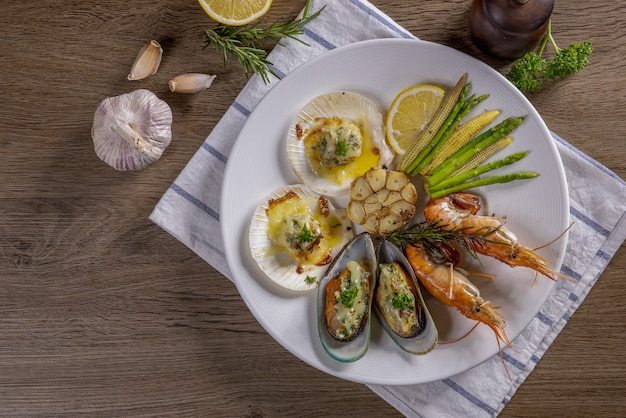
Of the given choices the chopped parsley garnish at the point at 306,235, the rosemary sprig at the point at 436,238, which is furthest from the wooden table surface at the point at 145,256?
the rosemary sprig at the point at 436,238

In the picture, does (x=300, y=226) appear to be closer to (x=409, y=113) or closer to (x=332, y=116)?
(x=332, y=116)

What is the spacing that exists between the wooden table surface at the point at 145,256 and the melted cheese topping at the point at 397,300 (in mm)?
446

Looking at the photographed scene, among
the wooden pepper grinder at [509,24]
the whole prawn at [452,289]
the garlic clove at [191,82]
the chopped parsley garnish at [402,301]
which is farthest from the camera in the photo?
the garlic clove at [191,82]

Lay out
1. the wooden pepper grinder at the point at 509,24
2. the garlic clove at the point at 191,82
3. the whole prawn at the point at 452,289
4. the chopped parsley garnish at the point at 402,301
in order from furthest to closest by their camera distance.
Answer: the garlic clove at the point at 191,82, the chopped parsley garnish at the point at 402,301, the whole prawn at the point at 452,289, the wooden pepper grinder at the point at 509,24

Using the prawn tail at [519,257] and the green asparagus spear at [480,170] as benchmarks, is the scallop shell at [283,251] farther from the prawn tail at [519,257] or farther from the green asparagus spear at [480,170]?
the prawn tail at [519,257]

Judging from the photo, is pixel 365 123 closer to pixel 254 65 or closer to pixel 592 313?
pixel 254 65

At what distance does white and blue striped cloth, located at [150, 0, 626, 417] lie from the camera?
298 centimetres

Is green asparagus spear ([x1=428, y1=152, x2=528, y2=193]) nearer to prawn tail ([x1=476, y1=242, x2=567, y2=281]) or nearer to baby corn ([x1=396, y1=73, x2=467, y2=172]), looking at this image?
baby corn ([x1=396, y1=73, x2=467, y2=172])

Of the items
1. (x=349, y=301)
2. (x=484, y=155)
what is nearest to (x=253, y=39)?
(x=484, y=155)

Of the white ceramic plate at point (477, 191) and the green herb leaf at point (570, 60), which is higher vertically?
the green herb leaf at point (570, 60)

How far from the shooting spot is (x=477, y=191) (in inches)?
116

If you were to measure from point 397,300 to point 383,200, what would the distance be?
44 centimetres

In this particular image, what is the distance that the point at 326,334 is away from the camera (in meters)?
2.93

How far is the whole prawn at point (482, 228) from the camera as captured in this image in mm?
2770
